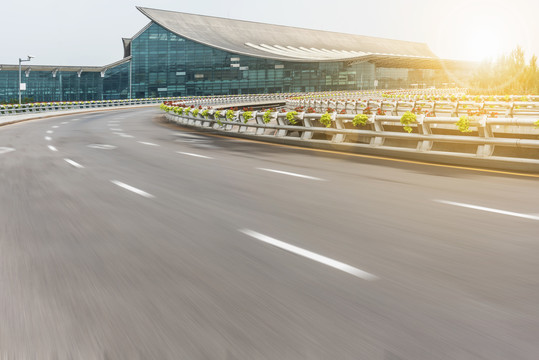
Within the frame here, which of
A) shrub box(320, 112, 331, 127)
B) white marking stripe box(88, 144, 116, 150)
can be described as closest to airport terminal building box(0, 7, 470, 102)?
shrub box(320, 112, 331, 127)

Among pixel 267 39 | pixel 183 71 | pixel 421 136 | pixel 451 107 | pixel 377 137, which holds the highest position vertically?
pixel 267 39

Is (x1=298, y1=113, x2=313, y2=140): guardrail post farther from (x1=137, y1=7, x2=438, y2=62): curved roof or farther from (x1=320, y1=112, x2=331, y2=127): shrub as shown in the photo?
(x1=137, y1=7, x2=438, y2=62): curved roof

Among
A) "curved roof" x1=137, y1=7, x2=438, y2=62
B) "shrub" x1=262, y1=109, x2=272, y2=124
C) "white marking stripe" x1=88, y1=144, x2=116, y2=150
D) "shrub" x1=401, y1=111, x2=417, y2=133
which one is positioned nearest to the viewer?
"shrub" x1=401, y1=111, x2=417, y2=133

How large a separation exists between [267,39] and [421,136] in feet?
387

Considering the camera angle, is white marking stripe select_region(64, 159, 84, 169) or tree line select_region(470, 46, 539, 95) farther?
tree line select_region(470, 46, 539, 95)

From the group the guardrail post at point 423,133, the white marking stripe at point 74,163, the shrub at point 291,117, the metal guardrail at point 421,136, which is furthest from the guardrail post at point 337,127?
the white marking stripe at point 74,163

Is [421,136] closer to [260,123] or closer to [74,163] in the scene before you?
[74,163]

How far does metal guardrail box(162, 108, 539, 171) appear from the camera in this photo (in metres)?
14.3

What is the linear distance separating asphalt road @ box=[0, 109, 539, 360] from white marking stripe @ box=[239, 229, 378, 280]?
0.03 m

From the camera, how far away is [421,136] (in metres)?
16.5

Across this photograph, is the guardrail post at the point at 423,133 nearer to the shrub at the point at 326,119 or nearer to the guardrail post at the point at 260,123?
the shrub at the point at 326,119

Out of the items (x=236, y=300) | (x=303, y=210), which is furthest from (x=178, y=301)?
(x=303, y=210)

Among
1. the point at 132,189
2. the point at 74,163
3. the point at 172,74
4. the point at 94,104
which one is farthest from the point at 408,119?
the point at 172,74

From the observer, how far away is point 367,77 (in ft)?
389
